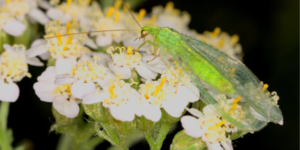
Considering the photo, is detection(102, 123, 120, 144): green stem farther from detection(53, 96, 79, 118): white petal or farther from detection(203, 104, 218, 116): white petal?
detection(203, 104, 218, 116): white petal

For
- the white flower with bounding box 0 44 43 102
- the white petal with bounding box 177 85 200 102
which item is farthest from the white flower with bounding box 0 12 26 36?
the white petal with bounding box 177 85 200 102

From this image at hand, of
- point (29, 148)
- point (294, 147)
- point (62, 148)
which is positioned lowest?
point (29, 148)

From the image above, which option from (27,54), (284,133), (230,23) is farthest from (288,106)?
(27,54)

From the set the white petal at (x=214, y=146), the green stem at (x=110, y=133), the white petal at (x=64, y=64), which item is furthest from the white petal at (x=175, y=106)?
the white petal at (x=64, y=64)

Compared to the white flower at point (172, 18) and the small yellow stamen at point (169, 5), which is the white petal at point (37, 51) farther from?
the small yellow stamen at point (169, 5)

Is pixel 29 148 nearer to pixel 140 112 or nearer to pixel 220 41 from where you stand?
pixel 140 112
